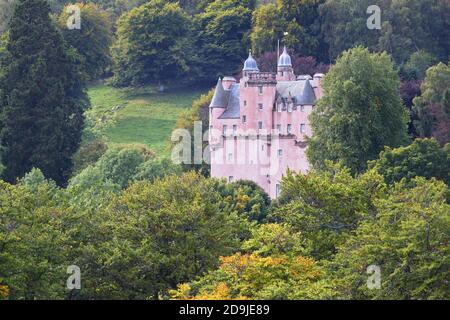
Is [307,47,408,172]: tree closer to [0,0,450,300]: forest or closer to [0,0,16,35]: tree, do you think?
[0,0,450,300]: forest

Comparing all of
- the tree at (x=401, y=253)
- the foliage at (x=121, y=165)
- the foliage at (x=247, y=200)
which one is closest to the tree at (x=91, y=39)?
the foliage at (x=121, y=165)

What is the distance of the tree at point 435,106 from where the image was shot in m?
116

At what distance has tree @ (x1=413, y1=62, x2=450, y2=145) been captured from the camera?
381 ft

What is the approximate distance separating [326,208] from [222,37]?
211 ft

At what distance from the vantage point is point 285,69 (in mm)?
122188

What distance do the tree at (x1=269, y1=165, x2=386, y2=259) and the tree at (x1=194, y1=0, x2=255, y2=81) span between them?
58053 millimetres

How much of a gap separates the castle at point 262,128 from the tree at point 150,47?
21.6 m

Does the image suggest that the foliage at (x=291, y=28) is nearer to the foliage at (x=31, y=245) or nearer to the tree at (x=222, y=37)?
the tree at (x=222, y=37)

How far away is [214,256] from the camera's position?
77.5 metres

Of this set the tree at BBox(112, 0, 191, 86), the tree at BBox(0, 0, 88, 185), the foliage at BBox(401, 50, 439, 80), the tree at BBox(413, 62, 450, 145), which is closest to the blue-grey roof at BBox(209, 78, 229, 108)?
the tree at BBox(0, 0, 88, 185)

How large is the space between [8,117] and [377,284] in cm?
4795
